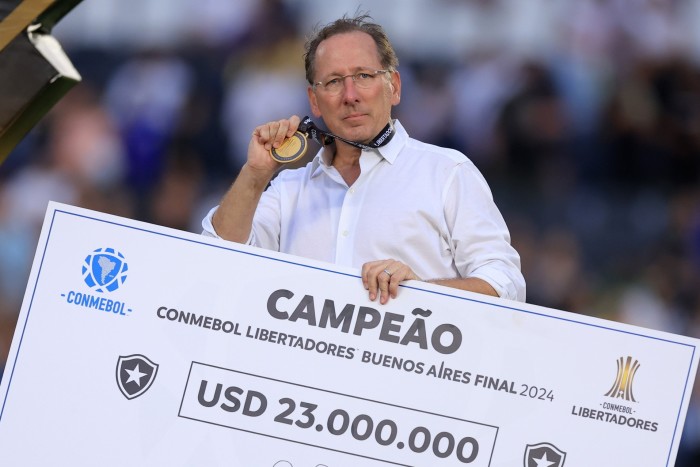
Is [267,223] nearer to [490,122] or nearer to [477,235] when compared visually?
[477,235]

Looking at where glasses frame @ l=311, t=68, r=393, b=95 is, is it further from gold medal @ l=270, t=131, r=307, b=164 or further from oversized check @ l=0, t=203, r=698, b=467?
oversized check @ l=0, t=203, r=698, b=467

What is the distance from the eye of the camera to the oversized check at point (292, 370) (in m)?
2.99

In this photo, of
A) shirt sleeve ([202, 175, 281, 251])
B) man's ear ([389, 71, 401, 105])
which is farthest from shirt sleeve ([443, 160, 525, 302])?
shirt sleeve ([202, 175, 281, 251])

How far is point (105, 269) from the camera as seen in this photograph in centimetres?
313

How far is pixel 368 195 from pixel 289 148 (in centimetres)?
33

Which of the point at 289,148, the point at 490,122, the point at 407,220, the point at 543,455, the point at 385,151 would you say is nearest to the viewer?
the point at 543,455

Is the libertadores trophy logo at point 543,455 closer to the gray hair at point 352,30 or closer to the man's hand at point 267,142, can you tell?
the man's hand at point 267,142

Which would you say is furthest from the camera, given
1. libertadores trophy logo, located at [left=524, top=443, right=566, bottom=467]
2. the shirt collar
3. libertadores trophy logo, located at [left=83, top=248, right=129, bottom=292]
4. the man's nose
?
the shirt collar

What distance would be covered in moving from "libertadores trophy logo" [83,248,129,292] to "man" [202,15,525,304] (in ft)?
1.20

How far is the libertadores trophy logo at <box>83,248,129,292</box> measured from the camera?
3.13 m

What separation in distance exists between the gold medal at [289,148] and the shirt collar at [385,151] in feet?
0.99

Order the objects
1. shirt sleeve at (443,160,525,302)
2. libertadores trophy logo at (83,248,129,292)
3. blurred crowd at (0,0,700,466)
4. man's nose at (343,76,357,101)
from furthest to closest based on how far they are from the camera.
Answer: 1. blurred crowd at (0,0,700,466)
2. man's nose at (343,76,357,101)
3. shirt sleeve at (443,160,525,302)
4. libertadores trophy logo at (83,248,129,292)

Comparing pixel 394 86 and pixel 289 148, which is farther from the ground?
pixel 394 86

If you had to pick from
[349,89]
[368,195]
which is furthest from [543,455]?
[349,89]
